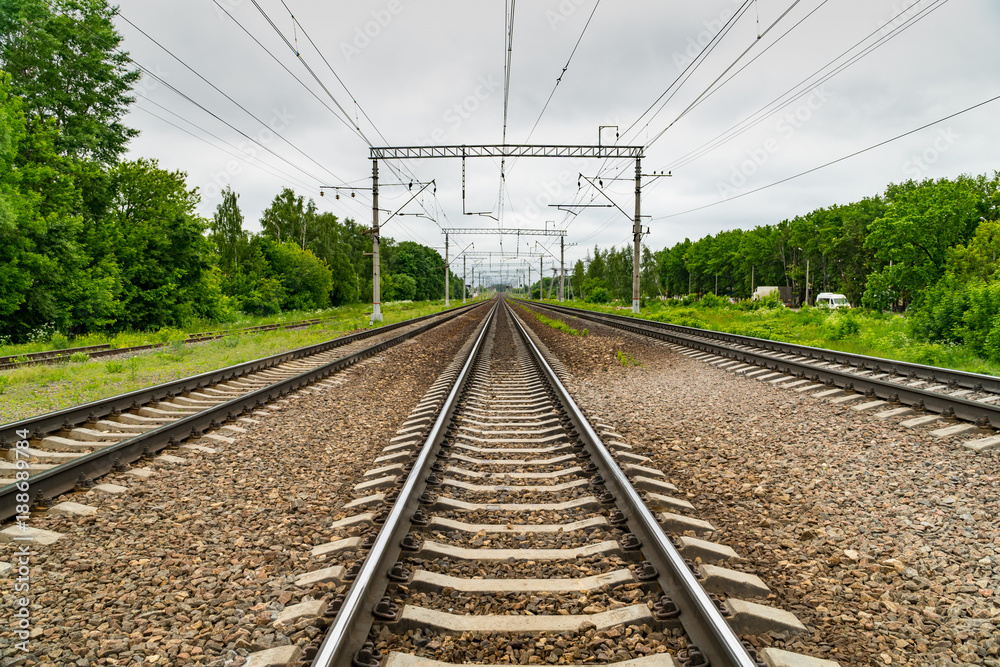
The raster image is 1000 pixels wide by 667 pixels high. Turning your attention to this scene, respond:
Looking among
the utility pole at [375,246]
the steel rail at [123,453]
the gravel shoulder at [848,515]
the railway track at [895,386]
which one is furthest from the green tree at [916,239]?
the steel rail at [123,453]

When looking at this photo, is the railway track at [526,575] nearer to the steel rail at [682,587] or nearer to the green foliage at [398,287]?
the steel rail at [682,587]

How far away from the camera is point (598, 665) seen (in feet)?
7.06

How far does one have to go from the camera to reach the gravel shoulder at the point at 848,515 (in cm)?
249

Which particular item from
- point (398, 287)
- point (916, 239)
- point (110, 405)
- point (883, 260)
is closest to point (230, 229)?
point (398, 287)

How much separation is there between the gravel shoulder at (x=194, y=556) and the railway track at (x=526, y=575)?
20 centimetres

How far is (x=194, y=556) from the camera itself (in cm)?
318

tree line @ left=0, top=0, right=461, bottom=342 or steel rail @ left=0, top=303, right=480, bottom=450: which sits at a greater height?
tree line @ left=0, top=0, right=461, bottom=342

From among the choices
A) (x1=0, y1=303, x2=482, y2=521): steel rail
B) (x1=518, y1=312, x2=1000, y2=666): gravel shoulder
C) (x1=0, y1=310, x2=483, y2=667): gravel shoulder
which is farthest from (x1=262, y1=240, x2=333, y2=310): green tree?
(x1=518, y1=312, x2=1000, y2=666): gravel shoulder

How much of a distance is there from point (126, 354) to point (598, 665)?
1623 centimetres

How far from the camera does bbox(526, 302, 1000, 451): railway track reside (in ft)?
18.6

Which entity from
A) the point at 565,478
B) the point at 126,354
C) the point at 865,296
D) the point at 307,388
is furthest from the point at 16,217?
the point at 865,296

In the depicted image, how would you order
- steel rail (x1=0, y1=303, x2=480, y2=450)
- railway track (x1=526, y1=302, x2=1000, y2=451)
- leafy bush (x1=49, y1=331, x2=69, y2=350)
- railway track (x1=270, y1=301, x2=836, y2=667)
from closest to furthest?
railway track (x1=270, y1=301, x2=836, y2=667) → steel rail (x1=0, y1=303, x2=480, y2=450) → railway track (x1=526, y1=302, x2=1000, y2=451) → leafy bush (x1=49, y1=331, x2=69, y2=350)

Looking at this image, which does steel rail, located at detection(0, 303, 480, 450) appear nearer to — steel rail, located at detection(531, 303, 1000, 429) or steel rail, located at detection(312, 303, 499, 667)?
steel rail, located at detection(312, 303, 499, 667)

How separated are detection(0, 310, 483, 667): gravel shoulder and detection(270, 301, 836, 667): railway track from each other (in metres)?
0.20
